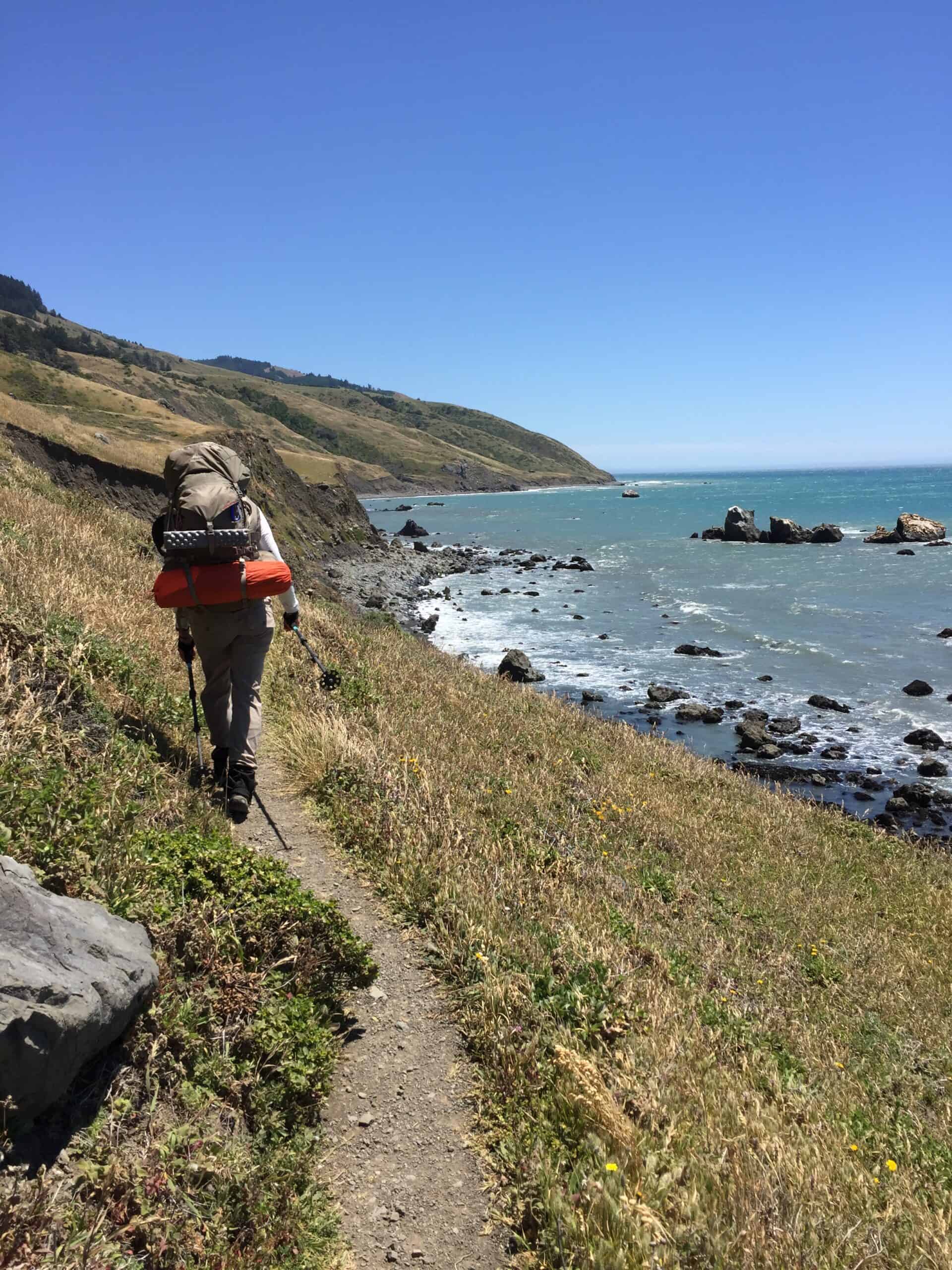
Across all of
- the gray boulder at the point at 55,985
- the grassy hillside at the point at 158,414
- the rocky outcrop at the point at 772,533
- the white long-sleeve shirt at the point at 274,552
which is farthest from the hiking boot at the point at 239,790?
the rocky outcrop at the point at 772,533

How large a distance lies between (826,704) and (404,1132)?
76.5 feet

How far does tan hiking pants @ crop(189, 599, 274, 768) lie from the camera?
5.88m

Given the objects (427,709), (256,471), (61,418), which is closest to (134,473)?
(61,418)

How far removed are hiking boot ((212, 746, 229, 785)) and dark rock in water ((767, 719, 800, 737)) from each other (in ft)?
61.2

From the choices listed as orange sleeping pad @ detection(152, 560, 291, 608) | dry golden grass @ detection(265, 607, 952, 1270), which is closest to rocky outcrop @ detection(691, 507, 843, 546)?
dry golden grass @ detection(265, 607, 952, 1270)

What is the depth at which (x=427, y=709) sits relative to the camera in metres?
10.6

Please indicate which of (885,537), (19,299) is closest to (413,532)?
A: (885,537)

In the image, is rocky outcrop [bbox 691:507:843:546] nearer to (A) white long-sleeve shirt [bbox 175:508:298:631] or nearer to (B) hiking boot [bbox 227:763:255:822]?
(A) white long-sleeve shirt [bbox 175:508:298:631]

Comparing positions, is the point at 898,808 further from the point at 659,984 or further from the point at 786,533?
the point at 786,533

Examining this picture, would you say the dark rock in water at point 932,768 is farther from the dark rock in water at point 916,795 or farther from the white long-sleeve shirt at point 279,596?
the white long-sleeve shirt at point 279,596

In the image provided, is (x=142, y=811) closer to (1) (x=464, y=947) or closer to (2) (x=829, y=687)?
(1) (x=464, y=947)

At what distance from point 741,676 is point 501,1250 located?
26.3 m

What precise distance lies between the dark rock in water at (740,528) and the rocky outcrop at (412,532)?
3178cm

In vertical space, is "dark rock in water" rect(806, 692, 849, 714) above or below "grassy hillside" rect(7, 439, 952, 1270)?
below
